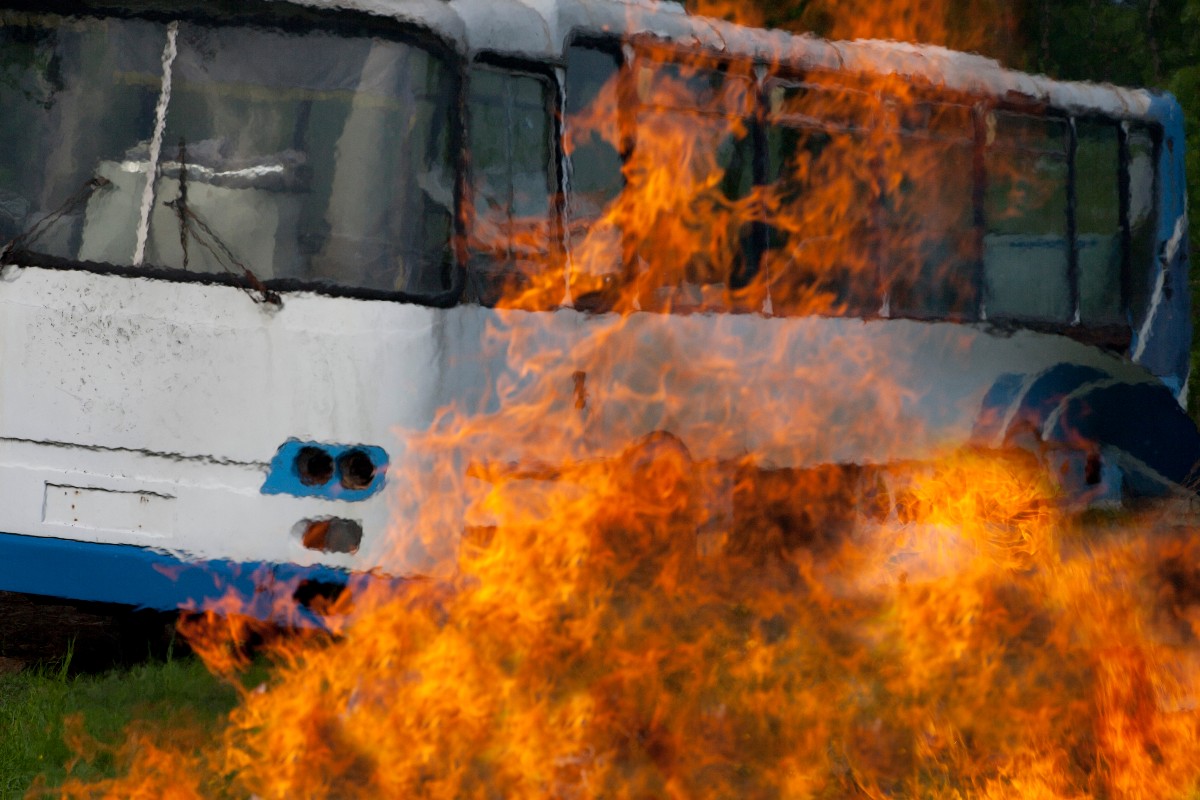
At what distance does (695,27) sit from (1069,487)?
165 inches

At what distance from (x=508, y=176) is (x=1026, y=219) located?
175 inches

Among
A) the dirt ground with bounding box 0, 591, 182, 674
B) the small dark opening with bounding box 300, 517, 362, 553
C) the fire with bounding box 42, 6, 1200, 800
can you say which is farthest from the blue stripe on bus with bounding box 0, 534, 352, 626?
the dirt ground with bounding box 0, 591, 182, 674

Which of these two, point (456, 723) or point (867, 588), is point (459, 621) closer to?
point (456, 723)

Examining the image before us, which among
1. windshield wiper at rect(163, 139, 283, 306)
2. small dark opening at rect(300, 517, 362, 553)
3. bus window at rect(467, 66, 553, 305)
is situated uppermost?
bus window at rect(467, 66, 553, 305)

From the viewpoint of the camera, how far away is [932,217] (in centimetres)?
976

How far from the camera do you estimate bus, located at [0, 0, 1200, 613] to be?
681cm

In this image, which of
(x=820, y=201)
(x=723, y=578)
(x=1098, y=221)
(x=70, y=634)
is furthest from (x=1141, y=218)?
(x=70, y=634)

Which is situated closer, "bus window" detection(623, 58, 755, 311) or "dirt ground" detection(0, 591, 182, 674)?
"dirt ground" detection(0, 591, 182, 674)

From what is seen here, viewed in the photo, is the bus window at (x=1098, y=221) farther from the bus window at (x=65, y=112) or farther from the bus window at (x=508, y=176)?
the bus window at (x=65, y=112)

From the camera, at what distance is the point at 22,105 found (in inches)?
271

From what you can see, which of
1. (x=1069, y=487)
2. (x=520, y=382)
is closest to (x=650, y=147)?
(x=520, y=382)

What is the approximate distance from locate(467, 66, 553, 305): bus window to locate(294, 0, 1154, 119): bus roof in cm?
20

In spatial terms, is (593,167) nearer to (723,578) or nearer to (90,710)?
(723,578)

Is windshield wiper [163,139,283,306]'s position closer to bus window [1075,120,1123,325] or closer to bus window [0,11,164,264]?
bus window [0,11,164,264]
